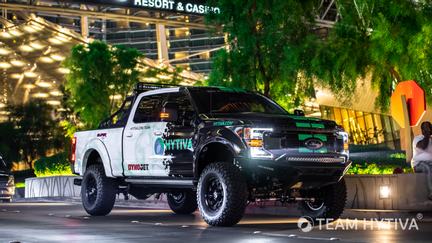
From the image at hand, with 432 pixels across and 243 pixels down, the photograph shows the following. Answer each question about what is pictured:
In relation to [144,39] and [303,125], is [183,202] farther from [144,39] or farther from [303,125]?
[144,39]

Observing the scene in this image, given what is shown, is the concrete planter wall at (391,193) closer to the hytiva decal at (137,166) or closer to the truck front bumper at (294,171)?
the truck front bumper at (294,171)

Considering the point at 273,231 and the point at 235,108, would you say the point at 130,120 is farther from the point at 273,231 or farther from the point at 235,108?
the point at 273,231

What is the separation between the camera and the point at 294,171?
13.6 m

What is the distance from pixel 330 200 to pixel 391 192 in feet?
7.38

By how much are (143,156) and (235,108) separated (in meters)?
1.82

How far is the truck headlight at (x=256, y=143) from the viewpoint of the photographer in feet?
44.4

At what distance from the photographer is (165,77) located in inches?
1946

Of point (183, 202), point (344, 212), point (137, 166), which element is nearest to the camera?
point (137, 166)

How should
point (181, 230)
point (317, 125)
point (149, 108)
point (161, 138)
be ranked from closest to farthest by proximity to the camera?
point (181, 230) → point (317, 125) → point (161, 138) → point (149, 108)

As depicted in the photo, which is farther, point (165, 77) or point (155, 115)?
point (165, 77)

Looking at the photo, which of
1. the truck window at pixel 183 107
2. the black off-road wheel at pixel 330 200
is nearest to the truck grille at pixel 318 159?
the black off-road wheel at pixel 330 200

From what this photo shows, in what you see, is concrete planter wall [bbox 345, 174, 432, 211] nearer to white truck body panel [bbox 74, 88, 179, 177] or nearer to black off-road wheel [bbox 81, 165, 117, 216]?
white truck body panel [bbox 74, 88, 179, 177]

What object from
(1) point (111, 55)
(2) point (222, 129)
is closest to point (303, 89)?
(2) point (222, 129)

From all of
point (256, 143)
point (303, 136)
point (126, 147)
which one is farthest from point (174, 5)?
point (256, 143)
